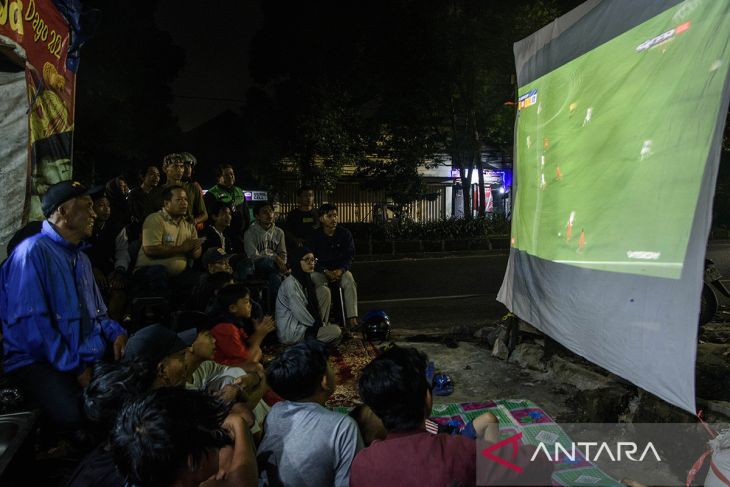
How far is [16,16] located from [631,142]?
199 inches

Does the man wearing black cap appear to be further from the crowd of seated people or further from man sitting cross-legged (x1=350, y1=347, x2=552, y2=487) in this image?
man sitting cross-legged (x1=350, y1=347, x2=552, y2=487)

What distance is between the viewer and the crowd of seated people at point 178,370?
1853 millimetres

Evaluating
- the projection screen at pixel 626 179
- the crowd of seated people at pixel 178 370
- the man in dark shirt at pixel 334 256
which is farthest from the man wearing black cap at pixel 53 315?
the man in dark shirt at pixel 334 256

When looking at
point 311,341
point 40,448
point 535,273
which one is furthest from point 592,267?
point 40,448

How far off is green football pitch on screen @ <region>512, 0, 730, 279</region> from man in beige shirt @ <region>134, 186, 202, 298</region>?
3.82m

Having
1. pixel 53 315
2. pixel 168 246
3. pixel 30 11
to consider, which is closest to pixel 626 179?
pixel 53 315

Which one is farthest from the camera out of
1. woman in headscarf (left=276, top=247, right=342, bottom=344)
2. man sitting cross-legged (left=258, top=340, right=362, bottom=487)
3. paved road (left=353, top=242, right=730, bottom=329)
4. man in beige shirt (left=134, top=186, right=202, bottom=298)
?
paved road (left=353, top=242, right=730, bottom=329)

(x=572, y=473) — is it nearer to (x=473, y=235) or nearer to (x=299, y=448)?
(x=299, y=448)

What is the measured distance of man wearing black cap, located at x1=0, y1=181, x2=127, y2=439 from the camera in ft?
10.1

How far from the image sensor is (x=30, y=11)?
14.6ft

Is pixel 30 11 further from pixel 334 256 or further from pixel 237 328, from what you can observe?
pixel 334 256

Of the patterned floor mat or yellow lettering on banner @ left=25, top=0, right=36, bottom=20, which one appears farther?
yellow lettering on banner @ left=25, top=0, right=36, bottom=20

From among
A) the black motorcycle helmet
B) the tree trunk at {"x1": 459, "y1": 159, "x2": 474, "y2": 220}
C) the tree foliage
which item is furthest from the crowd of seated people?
the tree trunk at {"x1": 459, "y1": 159, "x2": 474, "y2": 220}

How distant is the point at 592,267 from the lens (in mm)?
4188
